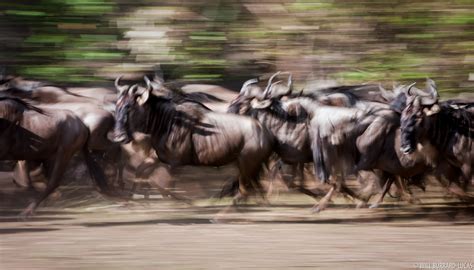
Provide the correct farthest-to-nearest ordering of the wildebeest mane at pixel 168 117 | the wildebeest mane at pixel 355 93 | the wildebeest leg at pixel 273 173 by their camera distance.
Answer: the wildebeest leg at pixel 273 173 → the wildebeest mane at pixel 355 93 → the wildebeest mane at pixel 168 117

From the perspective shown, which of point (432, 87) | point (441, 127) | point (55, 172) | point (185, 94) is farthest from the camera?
point (185, 94)

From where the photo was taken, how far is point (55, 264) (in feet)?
26.5

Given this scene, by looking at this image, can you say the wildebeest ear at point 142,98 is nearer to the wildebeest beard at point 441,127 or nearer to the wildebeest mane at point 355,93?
the wildebeest mane at point 355,93

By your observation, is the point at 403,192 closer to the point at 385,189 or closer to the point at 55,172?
the point at 385,189

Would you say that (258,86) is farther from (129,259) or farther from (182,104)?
(129,259)

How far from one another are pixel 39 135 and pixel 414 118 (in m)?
4.43

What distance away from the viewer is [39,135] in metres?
11.4

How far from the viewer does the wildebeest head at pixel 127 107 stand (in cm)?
1159

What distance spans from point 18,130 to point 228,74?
4.00 meters

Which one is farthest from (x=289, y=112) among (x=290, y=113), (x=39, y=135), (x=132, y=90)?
(x=39, y=135)

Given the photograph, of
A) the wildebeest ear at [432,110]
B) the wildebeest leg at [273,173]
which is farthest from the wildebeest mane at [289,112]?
the wildebeest ear at [432,110]

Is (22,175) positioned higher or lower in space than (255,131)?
lower

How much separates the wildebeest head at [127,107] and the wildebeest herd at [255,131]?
12 mm

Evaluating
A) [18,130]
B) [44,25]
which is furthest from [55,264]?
[18,130]
